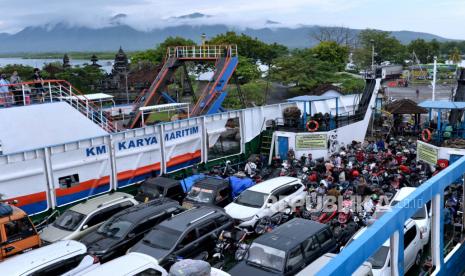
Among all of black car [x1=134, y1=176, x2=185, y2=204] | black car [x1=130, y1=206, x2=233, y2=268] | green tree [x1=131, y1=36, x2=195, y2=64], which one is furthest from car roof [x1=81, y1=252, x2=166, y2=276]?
green tree [x1=131, y1=36, x2=195, y2=64]

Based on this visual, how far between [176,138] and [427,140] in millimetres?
9834

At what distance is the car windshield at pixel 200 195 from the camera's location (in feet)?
43.5

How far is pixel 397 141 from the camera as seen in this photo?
20.1 metres

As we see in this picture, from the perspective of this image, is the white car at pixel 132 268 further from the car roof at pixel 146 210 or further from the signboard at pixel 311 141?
the signboard at pixel 311 141

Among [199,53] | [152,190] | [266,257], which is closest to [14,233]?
[152,190]

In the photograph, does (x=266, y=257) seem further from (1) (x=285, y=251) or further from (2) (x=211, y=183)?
(2) (x=211, y=183)

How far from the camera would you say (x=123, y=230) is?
418 inches

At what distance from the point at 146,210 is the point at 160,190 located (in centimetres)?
279

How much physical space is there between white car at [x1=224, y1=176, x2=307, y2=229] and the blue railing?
6.88 meters

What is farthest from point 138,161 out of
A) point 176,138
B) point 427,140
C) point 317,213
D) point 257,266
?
point 427,140

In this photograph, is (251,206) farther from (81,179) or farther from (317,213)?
(81,179)

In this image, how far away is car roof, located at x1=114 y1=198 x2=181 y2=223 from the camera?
11.0 m

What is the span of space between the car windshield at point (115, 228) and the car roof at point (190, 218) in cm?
99

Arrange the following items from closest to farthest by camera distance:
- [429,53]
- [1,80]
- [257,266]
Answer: [257,266] → [1,80] → [429,53]
